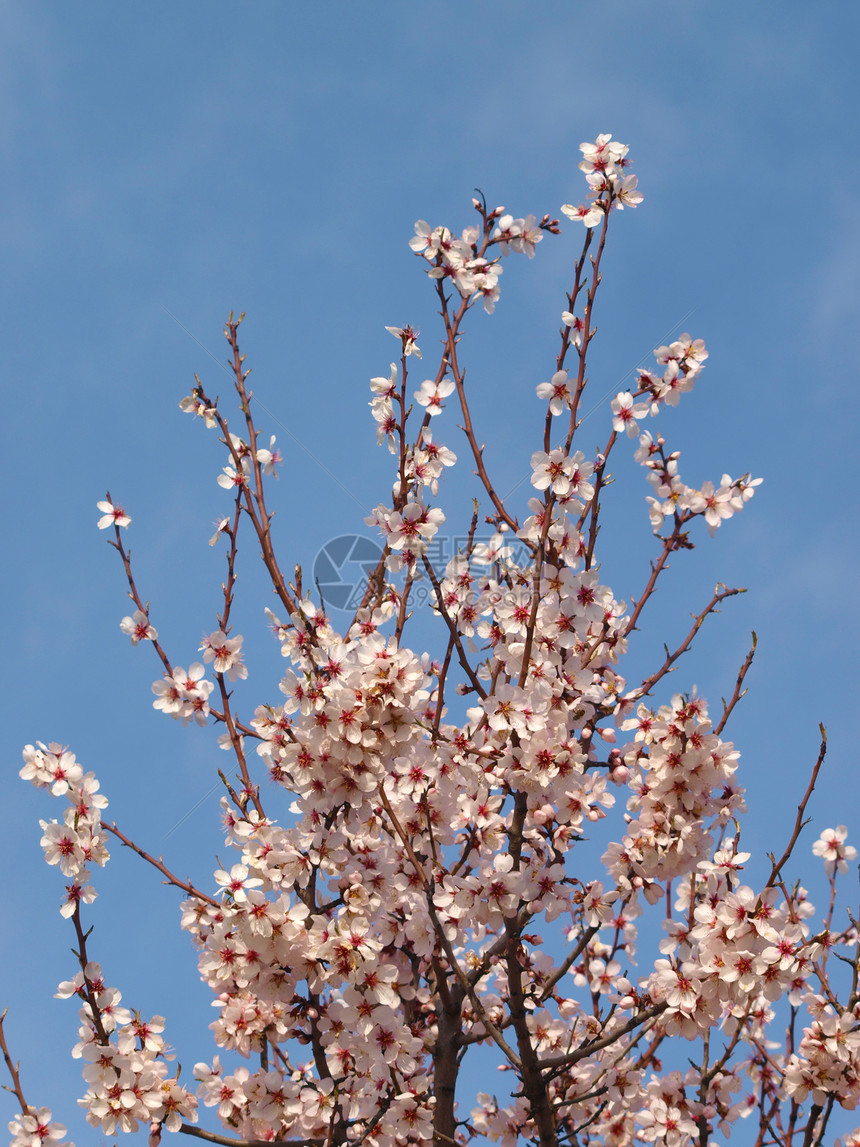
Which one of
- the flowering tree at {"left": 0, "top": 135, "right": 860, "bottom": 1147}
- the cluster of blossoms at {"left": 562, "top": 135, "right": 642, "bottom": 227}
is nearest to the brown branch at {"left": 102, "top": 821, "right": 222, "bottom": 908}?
the flowering tree at {"left": 0, "top": 135, "right": 860, "bottom": 1147}

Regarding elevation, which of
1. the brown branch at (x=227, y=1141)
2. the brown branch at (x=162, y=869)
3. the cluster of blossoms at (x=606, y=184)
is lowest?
the brown branch at (x=227, y=1141)

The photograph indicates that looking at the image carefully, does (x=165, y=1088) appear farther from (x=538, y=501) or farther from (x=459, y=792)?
(x=538, y=501)

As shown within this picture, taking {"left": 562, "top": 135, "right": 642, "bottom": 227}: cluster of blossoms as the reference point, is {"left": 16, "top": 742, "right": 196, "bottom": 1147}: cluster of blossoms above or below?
below

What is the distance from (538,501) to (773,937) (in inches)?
88.4

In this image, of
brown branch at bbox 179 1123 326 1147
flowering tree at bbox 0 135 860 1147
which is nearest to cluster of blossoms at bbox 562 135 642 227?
flowering tree at bbox 0 135 860 1147

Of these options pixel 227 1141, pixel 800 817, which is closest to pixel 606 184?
pixel 800 817

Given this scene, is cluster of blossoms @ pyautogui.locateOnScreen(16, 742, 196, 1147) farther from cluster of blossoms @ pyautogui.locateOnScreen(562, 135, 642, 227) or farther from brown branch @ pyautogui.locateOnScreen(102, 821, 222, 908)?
cluster of blossoms @ pyautogui.locateOnScreen(562, 135, 642, 227)

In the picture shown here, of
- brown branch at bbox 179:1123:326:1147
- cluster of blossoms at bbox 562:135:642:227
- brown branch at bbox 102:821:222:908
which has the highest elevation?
cluster of blossoms at bbox 562:135:642:227

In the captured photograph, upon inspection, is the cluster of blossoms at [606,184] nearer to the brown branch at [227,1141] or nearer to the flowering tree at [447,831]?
the flowering tree at [447,831]

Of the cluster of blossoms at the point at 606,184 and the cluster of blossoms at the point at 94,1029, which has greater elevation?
the cluster of blossoms at the point at 606,184

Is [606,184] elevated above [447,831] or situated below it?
above

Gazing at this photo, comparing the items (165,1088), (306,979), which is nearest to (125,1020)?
(165,1088)

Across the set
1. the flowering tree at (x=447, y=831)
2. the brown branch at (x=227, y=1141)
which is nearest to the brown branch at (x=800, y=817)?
the flowering tree at (x=447, y=831)

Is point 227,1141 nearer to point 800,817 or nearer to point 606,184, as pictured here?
point 800,817
